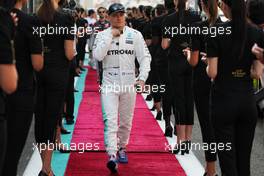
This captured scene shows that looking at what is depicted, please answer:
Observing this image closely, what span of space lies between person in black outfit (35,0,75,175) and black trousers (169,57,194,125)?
201 centimetres

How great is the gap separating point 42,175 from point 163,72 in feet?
14.0

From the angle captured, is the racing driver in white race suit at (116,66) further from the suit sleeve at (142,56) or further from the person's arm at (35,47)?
the person's arm at (35,47)

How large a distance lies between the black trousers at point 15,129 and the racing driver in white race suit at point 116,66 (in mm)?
2051

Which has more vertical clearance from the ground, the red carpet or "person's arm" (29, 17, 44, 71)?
"person's arm" (29, 17, 44, 71)

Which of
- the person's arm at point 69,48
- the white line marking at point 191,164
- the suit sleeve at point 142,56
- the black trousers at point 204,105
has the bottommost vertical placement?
the white line marking at point 191,164

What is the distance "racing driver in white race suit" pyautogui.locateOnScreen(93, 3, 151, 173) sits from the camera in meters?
6.90

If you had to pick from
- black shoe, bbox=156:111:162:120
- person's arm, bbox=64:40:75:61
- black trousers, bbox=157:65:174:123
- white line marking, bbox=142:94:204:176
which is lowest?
black shoe, bbox=156:111:162:120

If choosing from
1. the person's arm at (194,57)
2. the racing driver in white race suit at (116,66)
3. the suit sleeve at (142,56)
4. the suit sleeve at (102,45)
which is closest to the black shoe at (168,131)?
the racing driver in white race suit at (116,66)

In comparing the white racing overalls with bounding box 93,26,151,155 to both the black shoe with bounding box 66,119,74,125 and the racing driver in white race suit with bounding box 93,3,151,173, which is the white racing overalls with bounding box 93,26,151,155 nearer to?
the racing driver in white race suit with bounding box 93,3,151,173

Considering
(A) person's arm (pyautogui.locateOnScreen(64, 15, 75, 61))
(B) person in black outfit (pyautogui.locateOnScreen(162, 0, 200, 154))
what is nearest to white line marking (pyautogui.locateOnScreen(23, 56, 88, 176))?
(A) person's arm (pyautogui.locateOnScreen(64, 15, 75, 61))

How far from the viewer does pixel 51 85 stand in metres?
6.34

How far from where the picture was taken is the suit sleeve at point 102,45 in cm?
687

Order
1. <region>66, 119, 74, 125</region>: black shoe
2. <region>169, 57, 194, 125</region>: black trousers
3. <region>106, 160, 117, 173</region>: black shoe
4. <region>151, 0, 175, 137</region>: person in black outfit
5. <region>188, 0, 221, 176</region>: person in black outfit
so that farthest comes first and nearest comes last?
<region>66, 119, 74, 125</region>: black shoe → <region>151, 0, 175, 137</region>: person in black outfit → <region>169, 57, 194, 125</region>: black trousers → <region>106, 160, 117, 173</region>: black shoe → <region>188, 0, 221, 176</region>: person in black outfit

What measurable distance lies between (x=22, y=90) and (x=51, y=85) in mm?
1327
